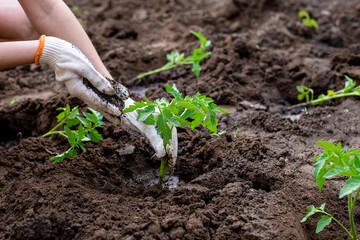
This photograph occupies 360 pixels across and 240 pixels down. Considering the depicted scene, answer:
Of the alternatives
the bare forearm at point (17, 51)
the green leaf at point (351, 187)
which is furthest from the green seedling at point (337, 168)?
the bare forearm at point (17, 51)

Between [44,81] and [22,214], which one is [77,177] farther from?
[44,81]

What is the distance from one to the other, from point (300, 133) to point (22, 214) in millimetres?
1741

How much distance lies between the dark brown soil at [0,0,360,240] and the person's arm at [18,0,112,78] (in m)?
0.54

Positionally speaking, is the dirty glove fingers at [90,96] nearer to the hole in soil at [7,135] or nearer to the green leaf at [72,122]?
the green leaf at [72,122]

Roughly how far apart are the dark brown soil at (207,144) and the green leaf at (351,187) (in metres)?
0.35

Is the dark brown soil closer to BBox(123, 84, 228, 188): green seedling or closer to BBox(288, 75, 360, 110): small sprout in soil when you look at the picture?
BBox(288, 75, 360, 110): small sprout in soil

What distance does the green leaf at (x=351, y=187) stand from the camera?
5.48ft

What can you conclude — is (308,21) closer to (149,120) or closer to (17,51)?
(149,120)

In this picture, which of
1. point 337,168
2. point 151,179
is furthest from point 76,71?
point 337,168

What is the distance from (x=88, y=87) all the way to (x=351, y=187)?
4.48 ft

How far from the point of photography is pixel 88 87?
229 cm

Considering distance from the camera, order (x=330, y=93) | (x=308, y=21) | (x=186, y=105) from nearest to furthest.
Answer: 1. (x=186, y=105)
2. (x=330, y=93)
3. (x=308, y=21)

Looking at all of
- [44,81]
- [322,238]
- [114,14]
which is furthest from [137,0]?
[322,238]

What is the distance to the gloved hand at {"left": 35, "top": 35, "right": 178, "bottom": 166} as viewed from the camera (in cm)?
222
